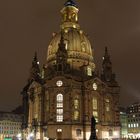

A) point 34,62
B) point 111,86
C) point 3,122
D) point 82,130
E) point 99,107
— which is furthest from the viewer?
point 3,122

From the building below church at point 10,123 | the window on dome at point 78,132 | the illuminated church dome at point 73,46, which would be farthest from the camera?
the building below church at point 10,123

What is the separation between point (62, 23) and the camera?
125688 millimetres

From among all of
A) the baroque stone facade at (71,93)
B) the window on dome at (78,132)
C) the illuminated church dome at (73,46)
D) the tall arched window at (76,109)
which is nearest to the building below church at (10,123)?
the baroque stone facade at (71,93)

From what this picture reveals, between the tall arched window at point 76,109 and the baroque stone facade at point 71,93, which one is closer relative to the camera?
the baroque stone facade at point 71,93

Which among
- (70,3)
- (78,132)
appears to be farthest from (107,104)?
(70,3)

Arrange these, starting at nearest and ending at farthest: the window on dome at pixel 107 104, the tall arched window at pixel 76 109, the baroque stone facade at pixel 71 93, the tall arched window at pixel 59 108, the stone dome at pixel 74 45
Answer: the tall arched window at pixel 59 108 < the baroque stone facade at pixel 71 93 < the tall arched window at pixel 76 109 < the window on dome at pixel 107 104 < the stone dome at pixel 74 45

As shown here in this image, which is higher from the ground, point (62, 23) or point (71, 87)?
point (62, 23)

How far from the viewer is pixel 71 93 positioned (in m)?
102

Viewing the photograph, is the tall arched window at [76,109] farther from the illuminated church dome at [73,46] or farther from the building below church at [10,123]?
the building below church at [10,123]

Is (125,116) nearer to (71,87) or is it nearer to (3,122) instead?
(3,122)

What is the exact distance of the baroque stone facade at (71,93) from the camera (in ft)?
329

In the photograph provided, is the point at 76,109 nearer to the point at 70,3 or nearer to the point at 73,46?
the point at 73,46

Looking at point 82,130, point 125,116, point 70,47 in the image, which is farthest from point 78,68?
point 125,116

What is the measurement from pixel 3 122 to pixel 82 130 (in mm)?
68353
